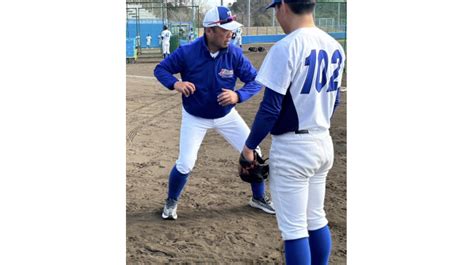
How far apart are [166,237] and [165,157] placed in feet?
3.88

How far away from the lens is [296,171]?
227 cm

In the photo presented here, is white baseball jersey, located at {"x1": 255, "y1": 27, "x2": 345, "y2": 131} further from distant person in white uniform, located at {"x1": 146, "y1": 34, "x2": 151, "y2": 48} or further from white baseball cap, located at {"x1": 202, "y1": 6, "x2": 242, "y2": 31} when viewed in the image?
distant person in white uniform, located at {"x1": 146, "y1": 34, "x2": 151, "y2": 48}

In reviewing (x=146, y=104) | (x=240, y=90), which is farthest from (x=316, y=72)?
(x=146, y=104)

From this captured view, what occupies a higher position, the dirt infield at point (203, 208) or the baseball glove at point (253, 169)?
the baseball glove at point (253, 169)

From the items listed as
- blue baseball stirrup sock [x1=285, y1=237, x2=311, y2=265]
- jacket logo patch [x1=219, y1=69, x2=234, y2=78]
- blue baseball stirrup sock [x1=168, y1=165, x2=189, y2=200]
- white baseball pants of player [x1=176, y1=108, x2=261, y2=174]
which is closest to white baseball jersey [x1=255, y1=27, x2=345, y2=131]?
blue baseball stirrup sock [x1=285, y1=237, x2=311, y2=265]

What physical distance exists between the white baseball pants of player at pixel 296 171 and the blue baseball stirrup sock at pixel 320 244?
6.1 inches

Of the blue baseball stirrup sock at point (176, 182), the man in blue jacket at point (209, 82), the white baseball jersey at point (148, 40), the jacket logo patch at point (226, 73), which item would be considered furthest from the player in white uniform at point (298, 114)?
the white baseball jersey at point (148, 40)

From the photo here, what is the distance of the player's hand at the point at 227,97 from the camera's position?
3160 mm

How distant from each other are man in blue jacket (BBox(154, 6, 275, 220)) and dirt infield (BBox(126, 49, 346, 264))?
358mm

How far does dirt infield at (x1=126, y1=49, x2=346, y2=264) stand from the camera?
123 inches

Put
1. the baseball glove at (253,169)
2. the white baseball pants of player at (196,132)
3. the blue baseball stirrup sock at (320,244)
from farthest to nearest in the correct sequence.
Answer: the white baseball pants of player at (196,132), the blue baseball stirrup sock at (320,244), the baseball glove at (253,169)

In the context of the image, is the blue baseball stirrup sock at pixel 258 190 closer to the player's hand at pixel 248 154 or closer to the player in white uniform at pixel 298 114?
the player in white uniform at pixel 298 114

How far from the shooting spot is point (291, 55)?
83.8 inches

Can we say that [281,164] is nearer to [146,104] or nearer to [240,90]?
[240,90]
